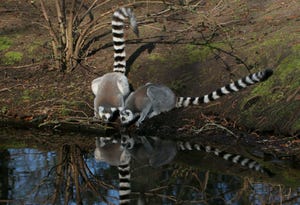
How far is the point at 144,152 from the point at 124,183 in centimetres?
153

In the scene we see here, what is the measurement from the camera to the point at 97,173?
31.6ft

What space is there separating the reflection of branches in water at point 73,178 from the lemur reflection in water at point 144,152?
1.02 feet

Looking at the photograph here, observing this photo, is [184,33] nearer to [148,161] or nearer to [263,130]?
[263,130]

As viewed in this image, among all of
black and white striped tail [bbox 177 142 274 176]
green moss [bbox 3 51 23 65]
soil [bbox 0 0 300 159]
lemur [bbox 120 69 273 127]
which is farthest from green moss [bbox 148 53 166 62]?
black and white striped tail [bbox 177 142 274 176]

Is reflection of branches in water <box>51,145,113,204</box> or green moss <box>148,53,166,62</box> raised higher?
green moss <box>148,53,166,62</box>

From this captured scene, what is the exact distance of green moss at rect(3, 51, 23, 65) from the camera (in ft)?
48.8

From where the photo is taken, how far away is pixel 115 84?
1234cm

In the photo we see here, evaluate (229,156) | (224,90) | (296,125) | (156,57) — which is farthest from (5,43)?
(296,125)

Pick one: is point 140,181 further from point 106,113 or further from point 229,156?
point 106,113

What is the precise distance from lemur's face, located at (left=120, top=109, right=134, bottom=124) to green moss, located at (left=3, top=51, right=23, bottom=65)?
3808mm

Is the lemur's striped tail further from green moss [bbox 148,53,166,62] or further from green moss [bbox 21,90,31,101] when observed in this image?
green moss [bbox 21,90,31,101]

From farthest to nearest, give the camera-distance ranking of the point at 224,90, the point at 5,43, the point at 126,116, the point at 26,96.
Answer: the point at 5,43
the point at 26,96
the point at 126,116
the point at 224,90

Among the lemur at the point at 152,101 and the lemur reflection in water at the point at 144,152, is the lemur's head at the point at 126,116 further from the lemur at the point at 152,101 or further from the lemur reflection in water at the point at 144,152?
the lemur reflection in water at the point at 144,152

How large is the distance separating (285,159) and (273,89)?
2.25 meters
